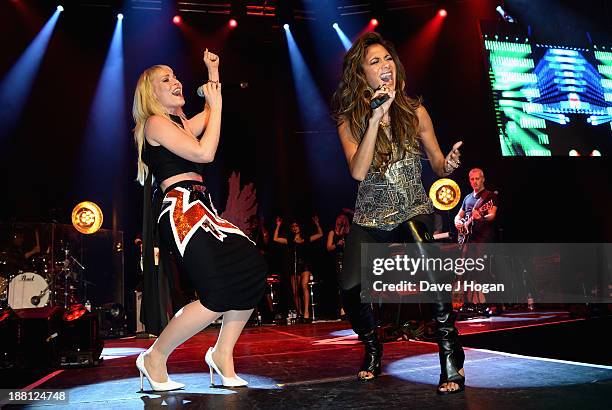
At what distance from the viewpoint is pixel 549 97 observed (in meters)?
8.91

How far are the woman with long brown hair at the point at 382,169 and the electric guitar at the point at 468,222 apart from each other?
17.0ft

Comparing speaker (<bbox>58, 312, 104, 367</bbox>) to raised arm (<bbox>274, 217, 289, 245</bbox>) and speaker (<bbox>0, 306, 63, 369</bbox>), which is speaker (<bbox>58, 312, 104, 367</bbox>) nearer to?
speaker (<bbox>0, 306, 63, 369</bbox>)

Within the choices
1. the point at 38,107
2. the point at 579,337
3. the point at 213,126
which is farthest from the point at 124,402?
the point at 38,107

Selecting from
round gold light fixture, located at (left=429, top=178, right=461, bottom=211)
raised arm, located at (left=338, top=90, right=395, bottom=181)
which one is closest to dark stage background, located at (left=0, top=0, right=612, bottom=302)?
round gold light fixture, located at (left=429, top=178, right=461, bottom=211)

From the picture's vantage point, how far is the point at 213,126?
314 centimetres

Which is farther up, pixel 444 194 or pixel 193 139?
pixel 444 194

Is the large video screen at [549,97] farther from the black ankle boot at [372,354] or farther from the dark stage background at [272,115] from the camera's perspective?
the black ankle boot at [372,354]

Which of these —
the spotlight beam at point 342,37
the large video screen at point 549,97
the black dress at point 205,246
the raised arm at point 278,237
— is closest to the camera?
the black dress at point 205,246

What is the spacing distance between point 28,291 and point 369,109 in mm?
6390

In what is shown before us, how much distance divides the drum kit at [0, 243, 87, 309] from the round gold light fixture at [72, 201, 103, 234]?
41 cm

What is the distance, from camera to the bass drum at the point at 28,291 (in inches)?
299

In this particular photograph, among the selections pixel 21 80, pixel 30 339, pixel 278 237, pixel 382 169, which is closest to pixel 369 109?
pixel 382 169

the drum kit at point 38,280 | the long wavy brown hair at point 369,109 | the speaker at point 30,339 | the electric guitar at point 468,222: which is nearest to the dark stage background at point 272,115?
the drum kit at point 38,280

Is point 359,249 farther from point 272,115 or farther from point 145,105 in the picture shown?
point 272,115
